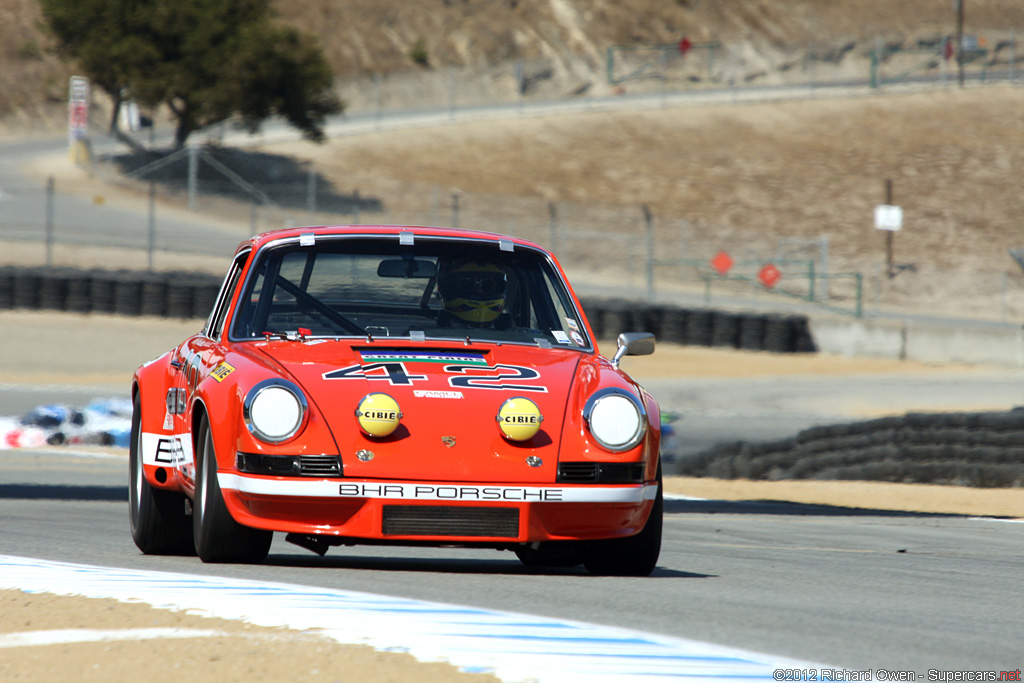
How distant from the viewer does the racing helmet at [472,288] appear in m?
6.24

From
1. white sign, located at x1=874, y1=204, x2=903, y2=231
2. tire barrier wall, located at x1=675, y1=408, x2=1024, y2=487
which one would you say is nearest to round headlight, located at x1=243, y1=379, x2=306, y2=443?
tire barrier wall, located at x1=675, y1=408, x2=1024, y2=487

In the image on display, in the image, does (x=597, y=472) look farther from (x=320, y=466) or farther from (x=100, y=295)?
(x=100, y=295)

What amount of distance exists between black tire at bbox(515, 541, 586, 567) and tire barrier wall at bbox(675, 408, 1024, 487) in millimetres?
8367

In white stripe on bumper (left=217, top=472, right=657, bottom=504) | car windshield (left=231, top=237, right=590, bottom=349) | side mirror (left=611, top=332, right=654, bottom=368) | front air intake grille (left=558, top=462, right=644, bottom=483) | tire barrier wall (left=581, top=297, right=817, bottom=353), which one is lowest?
tire barrier wall (left=581, top=297, right=817, bottom=353)

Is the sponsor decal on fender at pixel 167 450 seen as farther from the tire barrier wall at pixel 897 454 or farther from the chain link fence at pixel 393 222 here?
the chain link fence at pixel 393 222

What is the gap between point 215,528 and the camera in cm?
532

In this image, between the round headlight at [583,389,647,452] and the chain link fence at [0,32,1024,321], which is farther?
the chain link fence at [0,32,1024,321]

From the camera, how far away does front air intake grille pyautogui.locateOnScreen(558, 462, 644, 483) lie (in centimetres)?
525

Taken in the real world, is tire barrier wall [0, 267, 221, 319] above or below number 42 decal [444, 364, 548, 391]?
below

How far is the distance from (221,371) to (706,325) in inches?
908

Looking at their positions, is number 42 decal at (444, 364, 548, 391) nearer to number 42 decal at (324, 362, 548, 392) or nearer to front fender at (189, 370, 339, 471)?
number 42 decal at (324, 362, 548, 392)

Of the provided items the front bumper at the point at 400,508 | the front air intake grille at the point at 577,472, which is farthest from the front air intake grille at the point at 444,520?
the front air intake grille at the point at 577,472

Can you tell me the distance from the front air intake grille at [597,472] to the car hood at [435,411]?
0.15ft

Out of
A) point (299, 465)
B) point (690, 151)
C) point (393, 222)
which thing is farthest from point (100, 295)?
point (690, 151)
